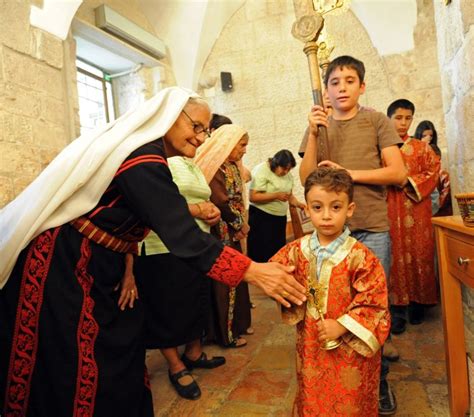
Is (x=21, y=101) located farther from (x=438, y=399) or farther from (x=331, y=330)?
(x=438, y=399)

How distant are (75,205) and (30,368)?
572 mm

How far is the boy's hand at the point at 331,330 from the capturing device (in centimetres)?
134

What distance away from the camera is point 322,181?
1408mm

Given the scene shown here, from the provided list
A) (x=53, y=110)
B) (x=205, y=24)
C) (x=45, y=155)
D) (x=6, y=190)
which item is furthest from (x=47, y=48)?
(x=205, y=24)

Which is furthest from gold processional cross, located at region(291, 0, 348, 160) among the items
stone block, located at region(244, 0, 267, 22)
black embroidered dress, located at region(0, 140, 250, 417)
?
stone block, located at region(244, 0, 267, 22)

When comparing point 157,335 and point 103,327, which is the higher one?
point 103,327

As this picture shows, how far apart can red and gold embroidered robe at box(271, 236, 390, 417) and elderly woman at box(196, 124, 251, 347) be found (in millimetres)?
1239

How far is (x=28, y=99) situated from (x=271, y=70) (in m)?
4.20

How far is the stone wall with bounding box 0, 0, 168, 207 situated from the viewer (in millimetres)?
2785

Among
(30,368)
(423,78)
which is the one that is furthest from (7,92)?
(423,78)

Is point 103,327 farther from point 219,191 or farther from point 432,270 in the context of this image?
point 432,270

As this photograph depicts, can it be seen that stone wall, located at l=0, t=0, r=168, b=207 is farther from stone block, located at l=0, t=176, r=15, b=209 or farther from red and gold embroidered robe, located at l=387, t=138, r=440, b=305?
red and gold embroidered robe, located at l=387, t=138, r=440, b=305

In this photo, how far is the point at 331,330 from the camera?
1343 millimetres

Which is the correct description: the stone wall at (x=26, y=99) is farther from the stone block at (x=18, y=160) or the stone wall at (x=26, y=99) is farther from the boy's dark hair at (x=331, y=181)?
the boy's dark hair at (x=331, y=181)
